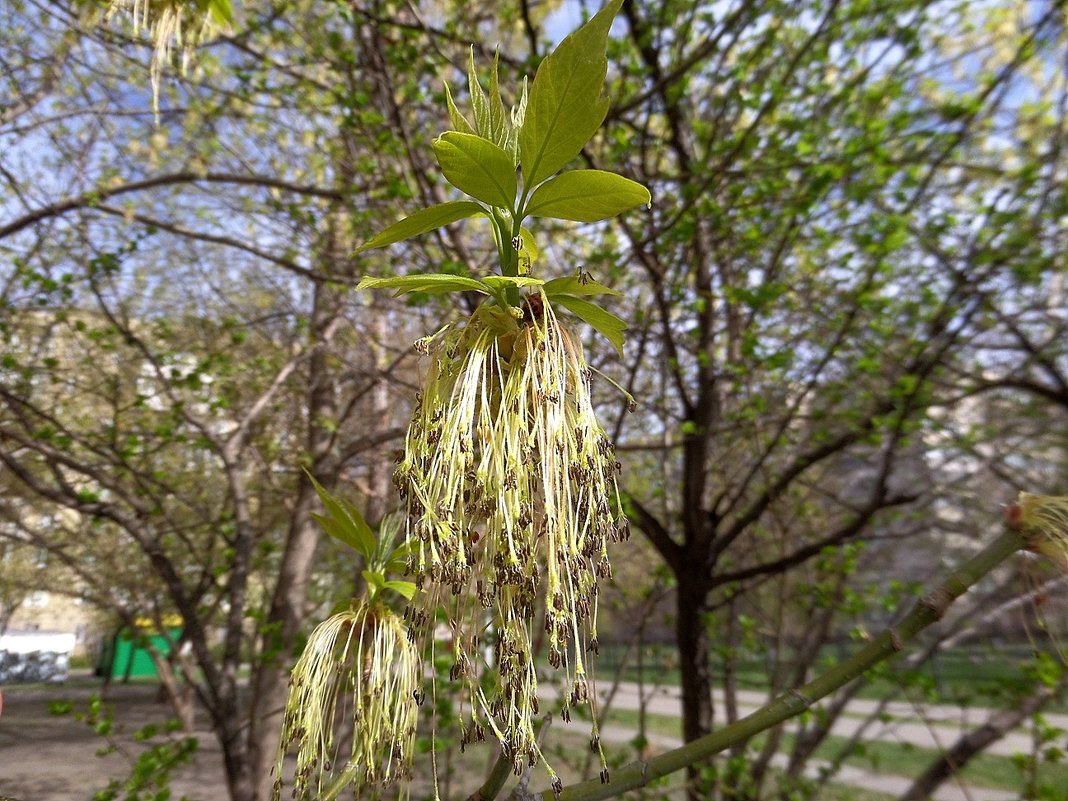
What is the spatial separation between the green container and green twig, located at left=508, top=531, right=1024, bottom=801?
2.54 m

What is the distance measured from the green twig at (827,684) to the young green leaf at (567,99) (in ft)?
2.61

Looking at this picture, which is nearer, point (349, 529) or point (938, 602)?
point (938, 602)

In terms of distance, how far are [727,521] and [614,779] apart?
4801 mm

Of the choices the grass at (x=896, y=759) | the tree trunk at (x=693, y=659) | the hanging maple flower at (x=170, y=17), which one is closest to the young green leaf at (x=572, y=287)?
the hanging maple flower at (x=170, y=17)

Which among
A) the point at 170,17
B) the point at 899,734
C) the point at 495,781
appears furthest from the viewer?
the point at 899,734

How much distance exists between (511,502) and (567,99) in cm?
48

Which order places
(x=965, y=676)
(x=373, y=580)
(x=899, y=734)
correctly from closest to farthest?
(x=373, y=580) < (x=965, y=676) < (x=899, y=734)

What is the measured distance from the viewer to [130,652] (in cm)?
370

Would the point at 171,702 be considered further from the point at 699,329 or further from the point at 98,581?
the point at 699,329

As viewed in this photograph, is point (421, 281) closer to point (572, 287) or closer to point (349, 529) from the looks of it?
point (572, 287)

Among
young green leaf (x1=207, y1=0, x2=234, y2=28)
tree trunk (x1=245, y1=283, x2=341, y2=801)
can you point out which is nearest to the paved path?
tree trunk (x1=245, y1=283, x2=341, y2=801)

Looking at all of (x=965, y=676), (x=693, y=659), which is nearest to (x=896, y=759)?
(x=965, y=676)

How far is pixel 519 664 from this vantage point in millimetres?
809

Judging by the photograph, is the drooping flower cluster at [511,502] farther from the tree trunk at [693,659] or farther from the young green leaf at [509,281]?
the tree trunk at [693,659]
